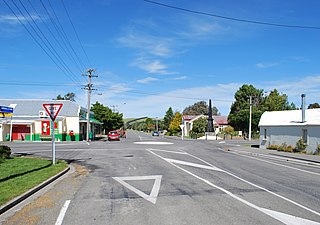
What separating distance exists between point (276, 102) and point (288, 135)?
53228 mm

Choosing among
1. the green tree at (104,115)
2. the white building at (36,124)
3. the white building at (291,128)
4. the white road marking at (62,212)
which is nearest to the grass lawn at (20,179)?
the white road marking at (62,212)

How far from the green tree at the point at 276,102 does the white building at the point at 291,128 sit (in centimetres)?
4550

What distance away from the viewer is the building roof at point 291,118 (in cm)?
2772

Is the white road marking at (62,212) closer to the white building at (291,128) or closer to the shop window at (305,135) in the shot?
the white building at (291,128)

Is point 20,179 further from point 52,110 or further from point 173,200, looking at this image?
point 173,200

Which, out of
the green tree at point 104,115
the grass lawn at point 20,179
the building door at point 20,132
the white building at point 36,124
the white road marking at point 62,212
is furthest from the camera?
the green tree at point 104,115

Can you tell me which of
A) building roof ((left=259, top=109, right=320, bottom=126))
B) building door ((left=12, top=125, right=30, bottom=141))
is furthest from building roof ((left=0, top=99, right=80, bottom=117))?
building roof ((left=259, top=109, right=320, bottom=126))

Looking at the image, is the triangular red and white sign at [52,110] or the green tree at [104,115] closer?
the triangular red and white sign at [52,110]

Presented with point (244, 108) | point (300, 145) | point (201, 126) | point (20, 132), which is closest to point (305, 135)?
point (300, 145)

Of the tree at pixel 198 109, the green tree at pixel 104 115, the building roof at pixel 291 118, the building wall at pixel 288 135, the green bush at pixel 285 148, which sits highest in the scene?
the tree at pixel 198 109

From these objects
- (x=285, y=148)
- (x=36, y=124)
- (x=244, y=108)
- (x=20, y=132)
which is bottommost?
(x=285, y=148)

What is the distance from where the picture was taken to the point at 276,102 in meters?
80.2

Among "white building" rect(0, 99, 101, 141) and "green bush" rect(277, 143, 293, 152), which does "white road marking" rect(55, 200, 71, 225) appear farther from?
"white building" rect(0, 99, 101, 141)

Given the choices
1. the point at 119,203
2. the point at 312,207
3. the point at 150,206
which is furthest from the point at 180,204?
the point at 312,207
